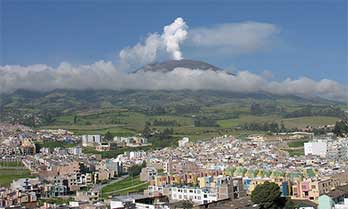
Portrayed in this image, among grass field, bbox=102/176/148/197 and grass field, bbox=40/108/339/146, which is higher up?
grass field, bbox=40/108/339/146

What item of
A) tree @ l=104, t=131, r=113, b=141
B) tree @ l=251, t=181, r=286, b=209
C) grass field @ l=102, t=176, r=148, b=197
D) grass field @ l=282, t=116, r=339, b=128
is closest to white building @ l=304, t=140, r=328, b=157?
grass field @ l=102, t=176, r=148, b=197

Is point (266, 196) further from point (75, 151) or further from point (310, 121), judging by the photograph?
point (310, 121)

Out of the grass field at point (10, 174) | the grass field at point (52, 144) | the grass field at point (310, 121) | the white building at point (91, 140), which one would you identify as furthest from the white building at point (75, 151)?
the grass field at point (310, 121)

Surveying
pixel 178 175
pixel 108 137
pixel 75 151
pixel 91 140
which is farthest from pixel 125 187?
pixel 108 137

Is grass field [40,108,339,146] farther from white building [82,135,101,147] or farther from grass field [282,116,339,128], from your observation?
white building [82,135,101,147]

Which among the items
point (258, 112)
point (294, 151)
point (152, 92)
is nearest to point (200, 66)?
point (152, 92)
